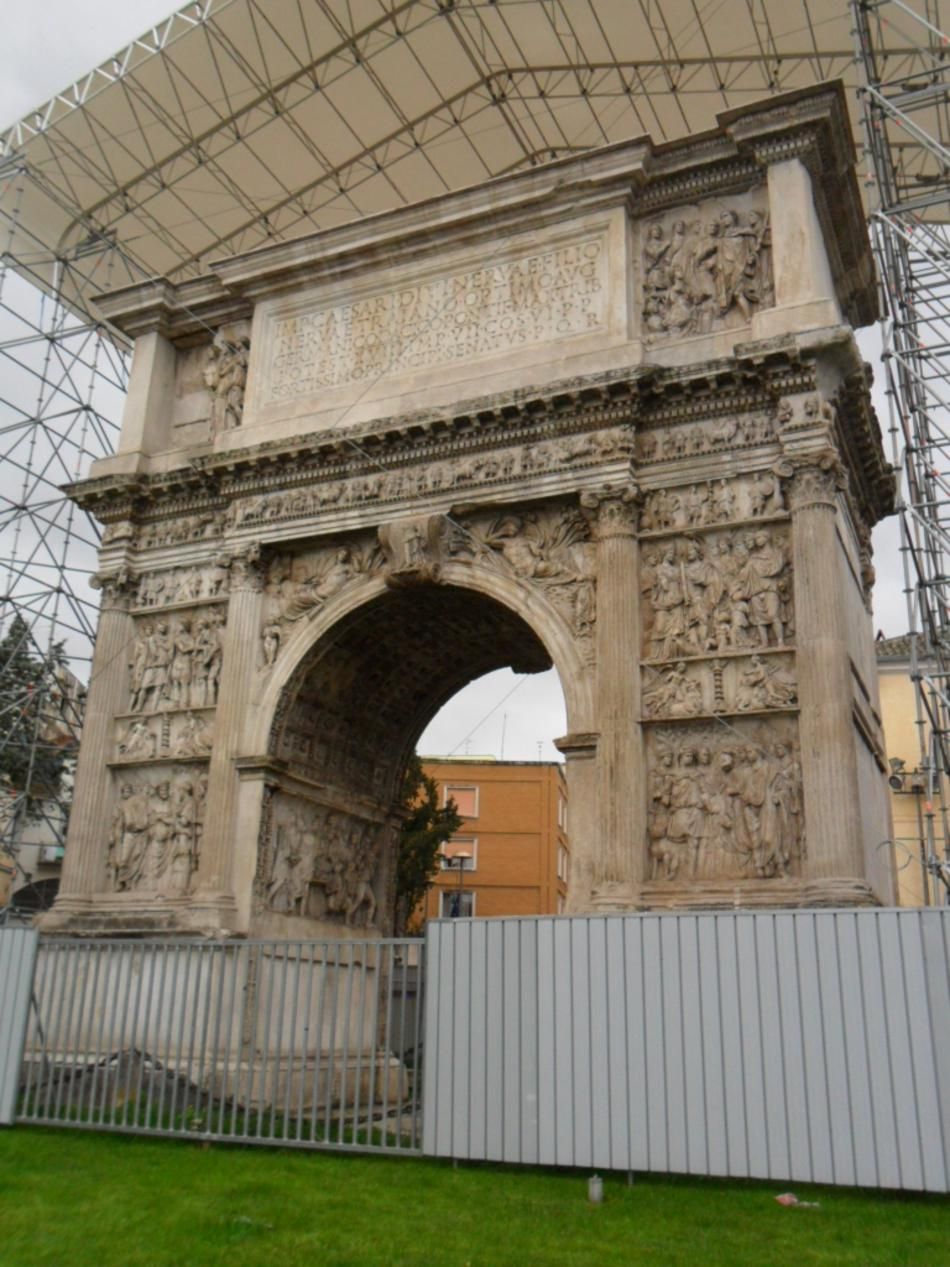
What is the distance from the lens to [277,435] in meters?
18.2

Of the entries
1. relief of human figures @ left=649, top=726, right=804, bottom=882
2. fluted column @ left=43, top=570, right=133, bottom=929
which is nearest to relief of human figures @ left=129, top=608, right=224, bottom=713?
fluted column @ left=43, top=570, right=133, bottom=929

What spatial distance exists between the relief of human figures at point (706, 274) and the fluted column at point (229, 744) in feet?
22.1

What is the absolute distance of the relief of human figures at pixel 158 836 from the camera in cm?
1723

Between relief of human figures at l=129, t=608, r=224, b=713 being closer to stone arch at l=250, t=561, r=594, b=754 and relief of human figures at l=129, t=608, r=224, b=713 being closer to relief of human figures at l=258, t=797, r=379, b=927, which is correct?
stone arch at l=250, t=561, r=594, b=754

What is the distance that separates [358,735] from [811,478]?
8414 mm

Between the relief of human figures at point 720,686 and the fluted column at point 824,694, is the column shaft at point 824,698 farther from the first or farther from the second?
the relief of human figures at point 720,686

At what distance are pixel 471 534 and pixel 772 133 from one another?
6445 millimetres

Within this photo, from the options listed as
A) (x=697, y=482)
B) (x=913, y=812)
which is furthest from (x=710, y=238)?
(x=913, y=812)

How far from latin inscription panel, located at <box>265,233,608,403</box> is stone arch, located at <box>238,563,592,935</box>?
3356 mm

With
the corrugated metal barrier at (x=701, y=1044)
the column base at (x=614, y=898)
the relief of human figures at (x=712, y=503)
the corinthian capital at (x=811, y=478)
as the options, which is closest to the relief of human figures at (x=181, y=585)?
the relief of human figures at (x=712, y=503)

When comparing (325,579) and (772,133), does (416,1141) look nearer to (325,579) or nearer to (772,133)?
(325,579)

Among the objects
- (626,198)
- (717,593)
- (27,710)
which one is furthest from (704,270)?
(27,710)

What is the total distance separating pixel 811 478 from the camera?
14.3 metres

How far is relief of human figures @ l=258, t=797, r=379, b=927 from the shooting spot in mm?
16984
